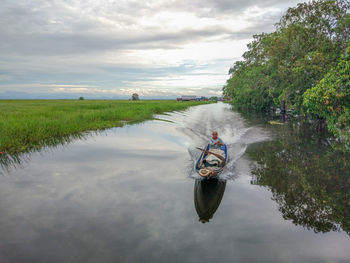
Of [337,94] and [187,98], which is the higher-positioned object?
[187,98]

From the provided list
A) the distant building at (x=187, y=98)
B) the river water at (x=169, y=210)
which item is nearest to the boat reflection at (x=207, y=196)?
the river water at (x=169, y=210)

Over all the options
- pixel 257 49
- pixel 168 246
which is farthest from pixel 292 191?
pixel 257 49

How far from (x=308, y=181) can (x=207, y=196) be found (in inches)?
187

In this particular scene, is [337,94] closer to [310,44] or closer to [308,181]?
[308,181]

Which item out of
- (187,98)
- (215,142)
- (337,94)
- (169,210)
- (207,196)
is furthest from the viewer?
(187,98)

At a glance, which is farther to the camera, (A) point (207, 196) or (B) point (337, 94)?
(B) point (337, 94)

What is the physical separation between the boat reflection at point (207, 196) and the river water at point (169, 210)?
34 millimetres

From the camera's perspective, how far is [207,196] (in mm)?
8148

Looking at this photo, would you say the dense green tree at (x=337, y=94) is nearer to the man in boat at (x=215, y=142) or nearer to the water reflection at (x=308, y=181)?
the water reflection at (x=308, y=181)

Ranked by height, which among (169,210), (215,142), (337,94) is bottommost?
(169,210)

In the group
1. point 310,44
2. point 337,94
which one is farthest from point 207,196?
point 310,44

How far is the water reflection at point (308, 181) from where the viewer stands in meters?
6.85

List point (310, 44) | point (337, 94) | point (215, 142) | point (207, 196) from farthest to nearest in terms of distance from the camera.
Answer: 1. point (310, 44)
2. point (215, 142)
3. point (337, 94)
4. point (207, 196)

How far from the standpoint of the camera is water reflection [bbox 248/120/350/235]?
6851mm
